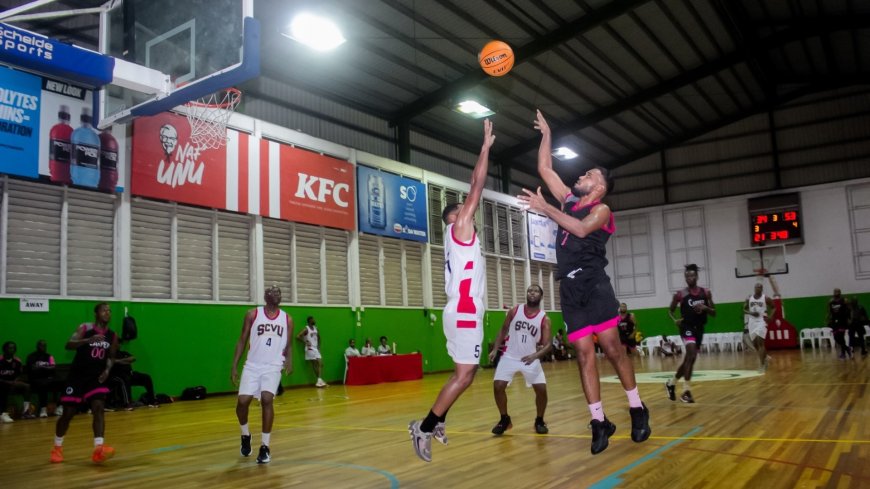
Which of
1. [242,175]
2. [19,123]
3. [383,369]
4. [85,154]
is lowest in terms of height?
[383,369]

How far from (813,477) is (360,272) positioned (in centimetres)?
1664

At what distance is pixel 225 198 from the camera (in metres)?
16.6

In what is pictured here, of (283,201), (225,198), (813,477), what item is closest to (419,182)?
(283,201)

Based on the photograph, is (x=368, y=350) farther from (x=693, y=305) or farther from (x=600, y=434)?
(x=600, y=434)

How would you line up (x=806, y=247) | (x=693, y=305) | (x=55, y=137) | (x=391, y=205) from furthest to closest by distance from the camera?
1. (x=806, y=247)
2. (x=391, y=205)
3. (x=55, y=137)
4. (x=693, y=305)

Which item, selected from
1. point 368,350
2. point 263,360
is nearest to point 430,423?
point 263,360

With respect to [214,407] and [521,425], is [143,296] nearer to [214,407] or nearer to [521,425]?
[214,407]

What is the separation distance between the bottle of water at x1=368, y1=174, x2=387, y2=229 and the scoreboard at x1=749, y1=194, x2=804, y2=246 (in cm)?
1753

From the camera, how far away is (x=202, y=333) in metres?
15.9

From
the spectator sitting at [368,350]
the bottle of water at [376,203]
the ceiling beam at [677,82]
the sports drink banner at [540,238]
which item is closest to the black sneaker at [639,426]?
the spectator sitting at [368,350]

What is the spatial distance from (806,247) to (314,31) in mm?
24042

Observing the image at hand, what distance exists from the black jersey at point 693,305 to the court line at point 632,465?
332 cm

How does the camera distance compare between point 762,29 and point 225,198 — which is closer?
point 225,198

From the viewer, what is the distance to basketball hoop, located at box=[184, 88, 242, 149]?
45.3ft
